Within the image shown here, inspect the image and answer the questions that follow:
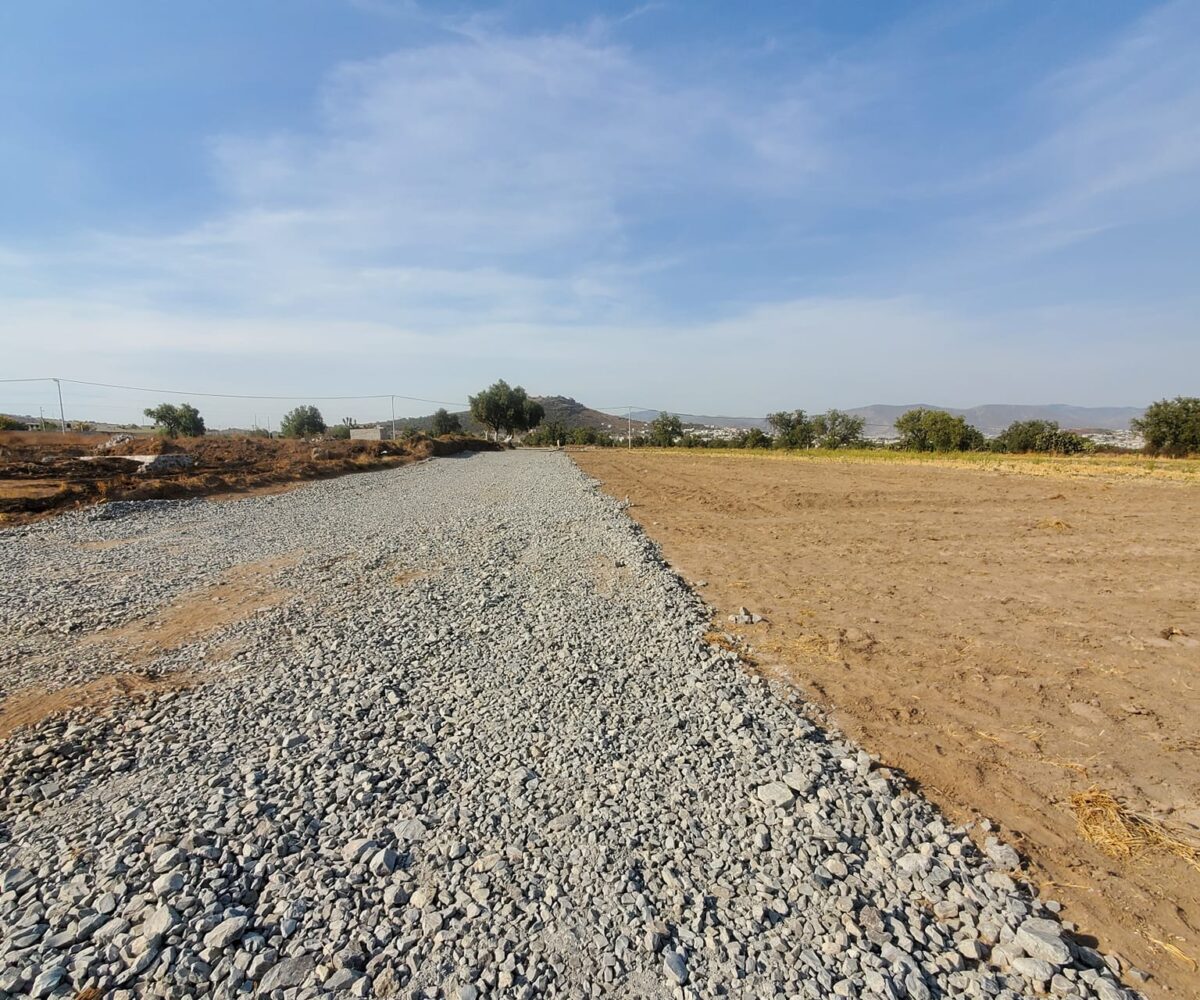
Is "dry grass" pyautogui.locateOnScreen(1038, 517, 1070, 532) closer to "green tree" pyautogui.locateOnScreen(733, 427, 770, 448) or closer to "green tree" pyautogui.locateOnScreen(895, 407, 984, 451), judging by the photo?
"green tree" pyautogui.locateOnScreen(895, 407, 984, 451)

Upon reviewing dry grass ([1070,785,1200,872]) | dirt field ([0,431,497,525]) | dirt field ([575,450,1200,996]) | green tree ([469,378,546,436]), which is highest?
green tree ([469,378,546,436])

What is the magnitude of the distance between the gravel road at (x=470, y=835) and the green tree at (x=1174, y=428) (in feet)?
209

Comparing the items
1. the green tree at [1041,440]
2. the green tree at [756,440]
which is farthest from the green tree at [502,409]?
the green tree at [1041,440]

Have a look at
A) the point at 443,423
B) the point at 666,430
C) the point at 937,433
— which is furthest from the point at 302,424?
the point at 937,433

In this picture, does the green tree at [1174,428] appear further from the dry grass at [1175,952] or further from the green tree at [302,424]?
the green tree at [302,424]

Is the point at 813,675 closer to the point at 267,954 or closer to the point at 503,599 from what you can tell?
the point at 503,599

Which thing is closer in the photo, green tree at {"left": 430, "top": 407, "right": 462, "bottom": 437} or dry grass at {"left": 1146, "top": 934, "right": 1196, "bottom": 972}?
dry grass at {"left": 1146, "top": 934, "right": 1196, "bottom": 972}

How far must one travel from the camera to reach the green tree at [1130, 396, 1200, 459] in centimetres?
4684

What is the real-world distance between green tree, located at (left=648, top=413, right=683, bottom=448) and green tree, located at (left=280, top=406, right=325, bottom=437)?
2362 inches

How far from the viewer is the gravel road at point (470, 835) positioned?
2.93 meters

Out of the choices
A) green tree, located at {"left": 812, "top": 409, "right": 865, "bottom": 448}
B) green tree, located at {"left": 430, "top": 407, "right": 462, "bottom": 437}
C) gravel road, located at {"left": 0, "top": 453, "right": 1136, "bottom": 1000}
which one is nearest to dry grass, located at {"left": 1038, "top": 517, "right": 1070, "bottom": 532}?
gravel road, located at {"left": 0, "top": 453, "right": 1136, "bottom": 1000}

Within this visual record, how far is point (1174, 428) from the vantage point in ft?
157

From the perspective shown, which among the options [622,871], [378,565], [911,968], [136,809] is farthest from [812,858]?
[378,565]

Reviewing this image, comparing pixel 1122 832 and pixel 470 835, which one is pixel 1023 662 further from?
pixel 470 835
